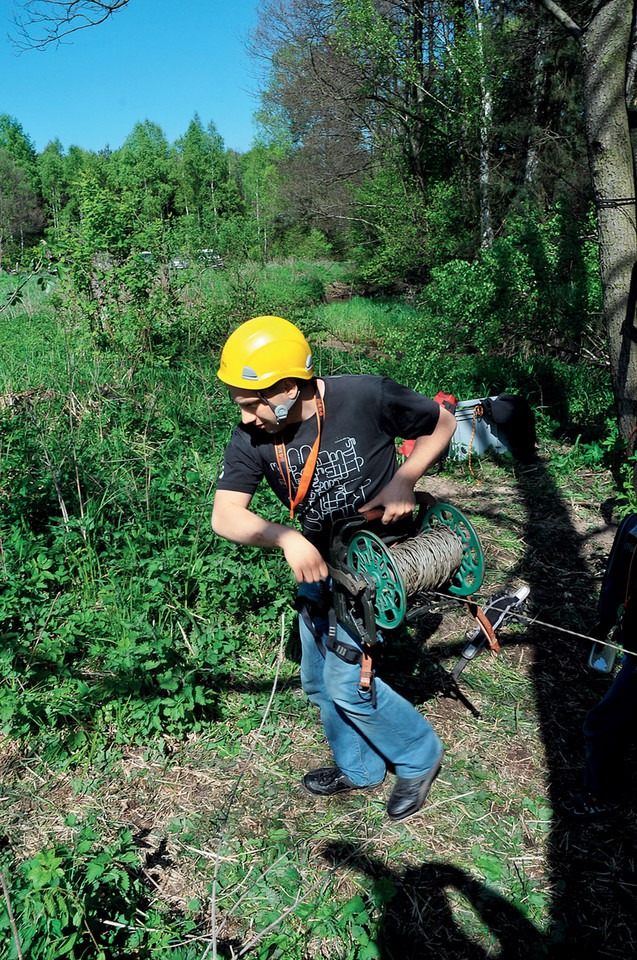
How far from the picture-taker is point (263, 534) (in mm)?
2383

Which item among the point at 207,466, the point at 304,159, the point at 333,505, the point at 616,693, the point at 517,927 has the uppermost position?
the point at 304,159

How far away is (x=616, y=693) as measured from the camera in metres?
2.52

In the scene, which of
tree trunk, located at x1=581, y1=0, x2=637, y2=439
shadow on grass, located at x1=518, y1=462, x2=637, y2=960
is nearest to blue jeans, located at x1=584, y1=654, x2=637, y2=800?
shadow on grass, located at x1=518, y1=462, x2=637, y2=960

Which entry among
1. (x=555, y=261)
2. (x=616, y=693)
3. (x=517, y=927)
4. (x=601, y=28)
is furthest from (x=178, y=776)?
(x=555, y=261)

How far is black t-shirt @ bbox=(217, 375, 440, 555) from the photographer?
97.7 inches

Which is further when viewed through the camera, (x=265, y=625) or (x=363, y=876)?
(x=265, y=625)

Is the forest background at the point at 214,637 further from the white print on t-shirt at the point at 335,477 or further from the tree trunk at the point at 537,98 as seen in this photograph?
the tree trunk at the point at 537,98

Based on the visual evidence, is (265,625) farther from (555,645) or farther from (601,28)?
(601,28)

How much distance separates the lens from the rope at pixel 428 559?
7.88ft

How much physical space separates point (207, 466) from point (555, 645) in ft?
9.37

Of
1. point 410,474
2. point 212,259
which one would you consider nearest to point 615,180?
point 410,474

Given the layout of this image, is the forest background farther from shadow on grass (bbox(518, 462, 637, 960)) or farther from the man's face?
the man's face

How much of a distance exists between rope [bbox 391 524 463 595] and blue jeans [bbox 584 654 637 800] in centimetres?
71

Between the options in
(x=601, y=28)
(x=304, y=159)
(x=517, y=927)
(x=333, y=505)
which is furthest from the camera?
(x=304, y=159)
